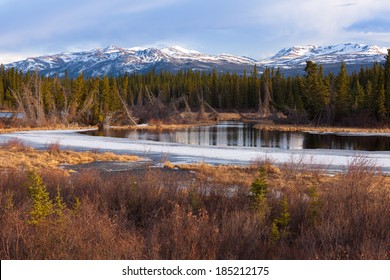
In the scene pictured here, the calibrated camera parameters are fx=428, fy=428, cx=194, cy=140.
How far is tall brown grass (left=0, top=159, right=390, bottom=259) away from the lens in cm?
598

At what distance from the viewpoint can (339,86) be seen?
227ft

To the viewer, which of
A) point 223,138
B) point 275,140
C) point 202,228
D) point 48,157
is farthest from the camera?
point 223,138

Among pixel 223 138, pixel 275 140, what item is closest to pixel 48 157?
pixel 223 138

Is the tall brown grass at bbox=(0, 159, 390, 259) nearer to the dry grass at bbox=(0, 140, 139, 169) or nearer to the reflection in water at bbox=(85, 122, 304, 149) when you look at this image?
the dry grass at bbox=(0, 140, 139, 169)

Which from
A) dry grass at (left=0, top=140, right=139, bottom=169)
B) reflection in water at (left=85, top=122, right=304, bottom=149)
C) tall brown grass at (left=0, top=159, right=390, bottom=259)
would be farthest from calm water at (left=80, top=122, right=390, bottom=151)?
tall brown grass at (left=0, top=159, right=390, bottom=259)

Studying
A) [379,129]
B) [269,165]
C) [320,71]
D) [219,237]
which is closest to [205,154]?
[269,165]

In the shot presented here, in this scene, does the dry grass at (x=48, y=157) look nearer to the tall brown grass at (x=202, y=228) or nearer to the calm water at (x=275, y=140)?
the tall brown grass at (x=202, y=228)

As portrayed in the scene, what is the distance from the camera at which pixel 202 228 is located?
6.86 m

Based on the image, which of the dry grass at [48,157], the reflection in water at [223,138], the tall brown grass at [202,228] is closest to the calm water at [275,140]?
the reflection in water at [223,138]

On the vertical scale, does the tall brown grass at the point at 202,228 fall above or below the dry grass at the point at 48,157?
above

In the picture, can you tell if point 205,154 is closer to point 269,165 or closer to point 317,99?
point 269,165

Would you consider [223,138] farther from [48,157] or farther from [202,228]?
[202,228]

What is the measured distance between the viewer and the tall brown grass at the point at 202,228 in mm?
5980

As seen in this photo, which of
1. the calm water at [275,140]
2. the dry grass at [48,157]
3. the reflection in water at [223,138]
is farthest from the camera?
the reflection in water at [223,138]
